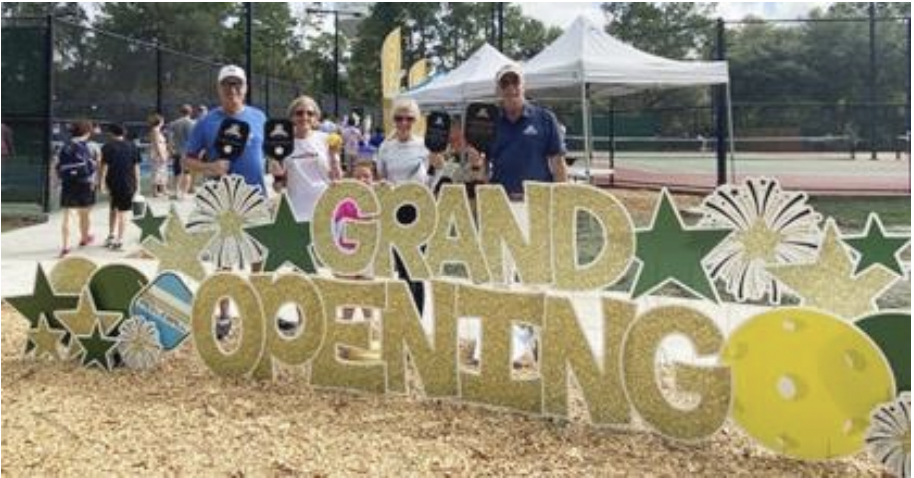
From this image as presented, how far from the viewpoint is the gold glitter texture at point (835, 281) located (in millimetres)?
3812

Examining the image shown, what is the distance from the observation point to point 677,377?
4.11 metres

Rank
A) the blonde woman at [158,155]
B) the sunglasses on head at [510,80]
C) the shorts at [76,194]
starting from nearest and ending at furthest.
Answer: the sunglasses on head at [510,80], the shorts at [76,194], the blonde woman at [158,155]

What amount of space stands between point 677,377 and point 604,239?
26.2 inches

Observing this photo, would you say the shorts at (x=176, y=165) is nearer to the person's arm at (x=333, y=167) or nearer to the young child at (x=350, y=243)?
the person's arm at (x=333, y=167)

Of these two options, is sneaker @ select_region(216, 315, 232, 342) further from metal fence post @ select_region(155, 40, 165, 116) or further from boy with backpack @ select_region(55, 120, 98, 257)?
metal fence post @ select_region(155, 40, 165, 116)

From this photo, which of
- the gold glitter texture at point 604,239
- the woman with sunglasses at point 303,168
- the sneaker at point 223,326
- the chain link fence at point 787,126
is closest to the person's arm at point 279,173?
the woman with sunglasses at point 303,168

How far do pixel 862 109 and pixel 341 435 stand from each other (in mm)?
23898

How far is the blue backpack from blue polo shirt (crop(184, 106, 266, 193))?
558 centimetres

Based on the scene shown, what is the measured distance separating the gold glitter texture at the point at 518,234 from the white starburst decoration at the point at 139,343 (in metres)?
1.92

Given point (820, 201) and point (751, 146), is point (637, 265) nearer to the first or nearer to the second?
point (820, 201)

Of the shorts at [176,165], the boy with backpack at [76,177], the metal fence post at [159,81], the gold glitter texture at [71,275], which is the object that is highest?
the metal fence post at [159,81]

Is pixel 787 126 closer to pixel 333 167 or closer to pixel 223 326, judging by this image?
pixel 333 167

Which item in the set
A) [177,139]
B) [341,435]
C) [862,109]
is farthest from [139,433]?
[862,109]

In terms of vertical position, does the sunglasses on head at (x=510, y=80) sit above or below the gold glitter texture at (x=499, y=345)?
above
